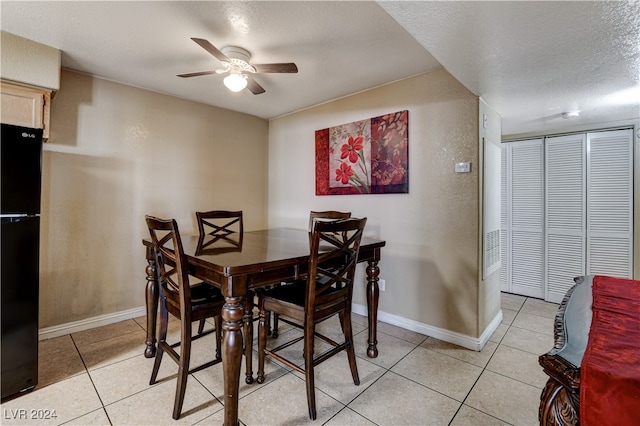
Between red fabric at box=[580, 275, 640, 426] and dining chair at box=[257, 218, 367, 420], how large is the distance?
108 centimetres

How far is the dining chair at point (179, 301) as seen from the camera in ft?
5.02

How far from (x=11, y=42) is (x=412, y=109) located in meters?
3.07

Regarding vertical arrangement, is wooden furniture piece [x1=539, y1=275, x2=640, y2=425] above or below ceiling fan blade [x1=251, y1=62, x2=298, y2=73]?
below

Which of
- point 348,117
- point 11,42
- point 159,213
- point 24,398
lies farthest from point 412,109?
point 24,398

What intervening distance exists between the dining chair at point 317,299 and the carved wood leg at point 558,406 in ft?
3.31

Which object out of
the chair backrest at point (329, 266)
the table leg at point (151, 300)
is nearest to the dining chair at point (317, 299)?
the chair backrest at point (329, 266)

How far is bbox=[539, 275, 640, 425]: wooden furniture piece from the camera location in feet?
2.31

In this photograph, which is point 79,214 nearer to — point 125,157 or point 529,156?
point 125,157

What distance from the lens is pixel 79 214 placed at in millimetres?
2633

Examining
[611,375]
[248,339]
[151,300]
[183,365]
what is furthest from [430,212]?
[151,300]

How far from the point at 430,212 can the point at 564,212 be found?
1994 millimetres

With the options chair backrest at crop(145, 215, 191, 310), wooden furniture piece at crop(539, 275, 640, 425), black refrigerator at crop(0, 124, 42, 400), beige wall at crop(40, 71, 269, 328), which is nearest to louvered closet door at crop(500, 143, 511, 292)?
wooden furniture piece at crop(539, 275, 640, 425)

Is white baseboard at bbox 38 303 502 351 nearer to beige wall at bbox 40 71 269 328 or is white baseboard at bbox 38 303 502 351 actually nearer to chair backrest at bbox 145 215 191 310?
beige wall at bbox 40 71 269 328

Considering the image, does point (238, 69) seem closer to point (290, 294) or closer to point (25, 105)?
point (25, 105)
